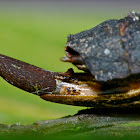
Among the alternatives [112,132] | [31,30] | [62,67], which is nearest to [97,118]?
[112,132]

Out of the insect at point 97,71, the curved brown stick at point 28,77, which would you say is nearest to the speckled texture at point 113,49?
the insect at point 97,71

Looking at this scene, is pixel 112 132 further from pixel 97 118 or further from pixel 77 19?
pixel 77 19

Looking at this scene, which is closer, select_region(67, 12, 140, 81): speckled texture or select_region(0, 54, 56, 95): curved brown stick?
select_region(67, 12, 140, 81): speckled texture

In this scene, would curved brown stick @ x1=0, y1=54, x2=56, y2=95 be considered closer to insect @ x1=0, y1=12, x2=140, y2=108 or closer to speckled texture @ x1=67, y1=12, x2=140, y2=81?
insect @ x1=0, y1=12, x2=140, y2=108

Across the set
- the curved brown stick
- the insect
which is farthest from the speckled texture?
the curved brown stick

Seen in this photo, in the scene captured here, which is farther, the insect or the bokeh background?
the bokeh background

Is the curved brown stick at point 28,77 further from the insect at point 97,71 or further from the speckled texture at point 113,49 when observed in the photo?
the speckled texture at point 113,49
